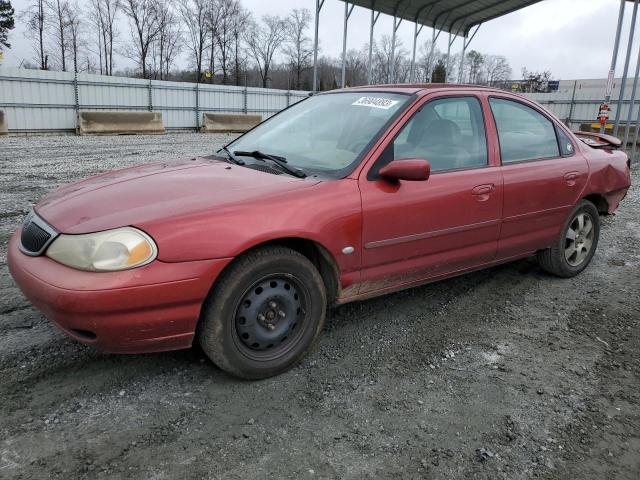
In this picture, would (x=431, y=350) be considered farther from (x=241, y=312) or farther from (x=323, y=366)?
(x=241, y=312)

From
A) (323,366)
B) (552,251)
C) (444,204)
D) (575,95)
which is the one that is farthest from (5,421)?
(575,95)

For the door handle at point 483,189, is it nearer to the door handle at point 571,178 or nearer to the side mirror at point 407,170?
the side mirror at point 407,170

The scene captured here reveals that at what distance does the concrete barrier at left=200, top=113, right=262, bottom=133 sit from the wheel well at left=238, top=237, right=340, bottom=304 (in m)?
20.8

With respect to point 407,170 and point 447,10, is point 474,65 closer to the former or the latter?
point 447,10

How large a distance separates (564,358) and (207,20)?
54.6 metres

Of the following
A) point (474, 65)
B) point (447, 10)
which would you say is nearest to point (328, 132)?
point (447, 10)

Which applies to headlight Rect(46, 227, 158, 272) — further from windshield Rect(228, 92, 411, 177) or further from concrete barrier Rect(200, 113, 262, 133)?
concrete barrier Rect(200, 113, 262, 133)

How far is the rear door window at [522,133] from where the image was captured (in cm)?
382

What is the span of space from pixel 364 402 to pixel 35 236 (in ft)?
6.24

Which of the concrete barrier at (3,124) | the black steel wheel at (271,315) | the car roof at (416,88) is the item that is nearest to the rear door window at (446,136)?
the car roof at (416,88)

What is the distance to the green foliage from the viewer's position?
41.2 meters

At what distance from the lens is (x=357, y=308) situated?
3760 mm

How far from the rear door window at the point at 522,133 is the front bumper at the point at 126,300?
8.16 feet

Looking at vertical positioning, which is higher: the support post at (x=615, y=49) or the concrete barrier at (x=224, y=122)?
the support post at (x=615, y=49)
